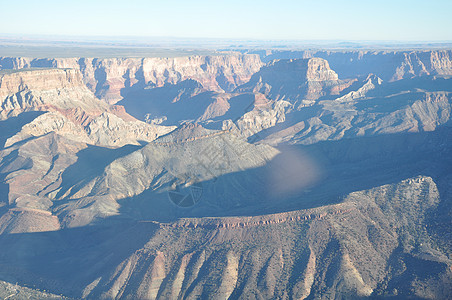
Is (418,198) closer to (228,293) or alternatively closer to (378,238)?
(378,238)

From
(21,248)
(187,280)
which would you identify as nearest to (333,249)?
(187,280)

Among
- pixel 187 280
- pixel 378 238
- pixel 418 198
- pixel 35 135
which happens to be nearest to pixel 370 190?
pixel 418 198

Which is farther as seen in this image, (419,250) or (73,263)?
(73,263)

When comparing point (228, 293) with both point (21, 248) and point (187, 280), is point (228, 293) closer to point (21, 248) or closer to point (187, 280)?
point (187, 280)

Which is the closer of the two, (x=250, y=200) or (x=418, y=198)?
(x=418, y=198)

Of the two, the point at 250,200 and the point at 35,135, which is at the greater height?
the point at 35,135

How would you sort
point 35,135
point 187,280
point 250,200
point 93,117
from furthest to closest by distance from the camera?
point 93,117
point 35,135
point 250,200
point 187,280

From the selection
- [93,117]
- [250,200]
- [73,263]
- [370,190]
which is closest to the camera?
[73,263]

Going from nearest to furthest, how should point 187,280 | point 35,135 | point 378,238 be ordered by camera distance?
point 187,280 → point 378,238 → point 35,135

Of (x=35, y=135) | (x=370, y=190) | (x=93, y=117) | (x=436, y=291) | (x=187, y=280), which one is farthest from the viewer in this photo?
(x=93, y=117)
